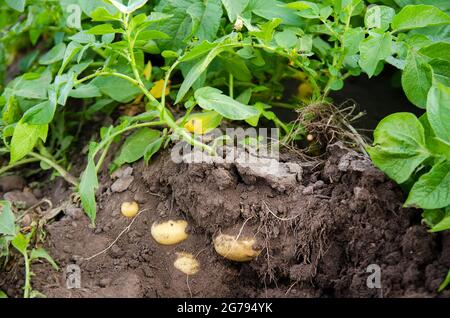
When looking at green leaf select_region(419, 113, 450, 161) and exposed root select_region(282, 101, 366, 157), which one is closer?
green leaf select_region(419, 113, 450, 161)

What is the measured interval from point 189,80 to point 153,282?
430 millimetres

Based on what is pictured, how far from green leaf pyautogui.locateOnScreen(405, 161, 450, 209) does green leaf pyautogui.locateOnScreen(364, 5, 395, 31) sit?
37 cm

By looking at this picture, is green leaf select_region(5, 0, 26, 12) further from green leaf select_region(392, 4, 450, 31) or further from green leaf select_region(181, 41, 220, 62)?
green leaf select_region(392, 4, 450, 31)

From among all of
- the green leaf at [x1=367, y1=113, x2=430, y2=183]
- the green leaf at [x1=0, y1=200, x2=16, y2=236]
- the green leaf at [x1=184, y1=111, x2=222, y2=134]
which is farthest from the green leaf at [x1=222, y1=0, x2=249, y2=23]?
the green leaf at [x1=0, y1=200, x2=16, y2=236]

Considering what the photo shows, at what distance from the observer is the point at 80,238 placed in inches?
54.6

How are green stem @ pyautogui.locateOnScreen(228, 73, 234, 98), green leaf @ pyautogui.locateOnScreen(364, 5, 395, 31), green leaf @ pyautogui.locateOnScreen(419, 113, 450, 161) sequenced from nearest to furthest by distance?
green leaf @ pyautogui.locateOnScreen(419, 113, 450, 161)
green leaf @ pyautogui.locateOnScreen(364, 5, 395, 31)
green stem @ pyautogui.locateOnScreen(228, 73, 234, 98)

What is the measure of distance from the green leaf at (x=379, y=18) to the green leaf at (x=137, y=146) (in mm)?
552

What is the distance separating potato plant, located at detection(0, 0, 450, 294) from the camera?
3.92ft

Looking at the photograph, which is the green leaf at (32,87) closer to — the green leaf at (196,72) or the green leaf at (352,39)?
the green leaf at (196,72)

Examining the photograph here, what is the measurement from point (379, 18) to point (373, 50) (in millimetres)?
111

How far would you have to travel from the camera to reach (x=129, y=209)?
4.60 feet

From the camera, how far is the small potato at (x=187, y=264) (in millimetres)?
1307
